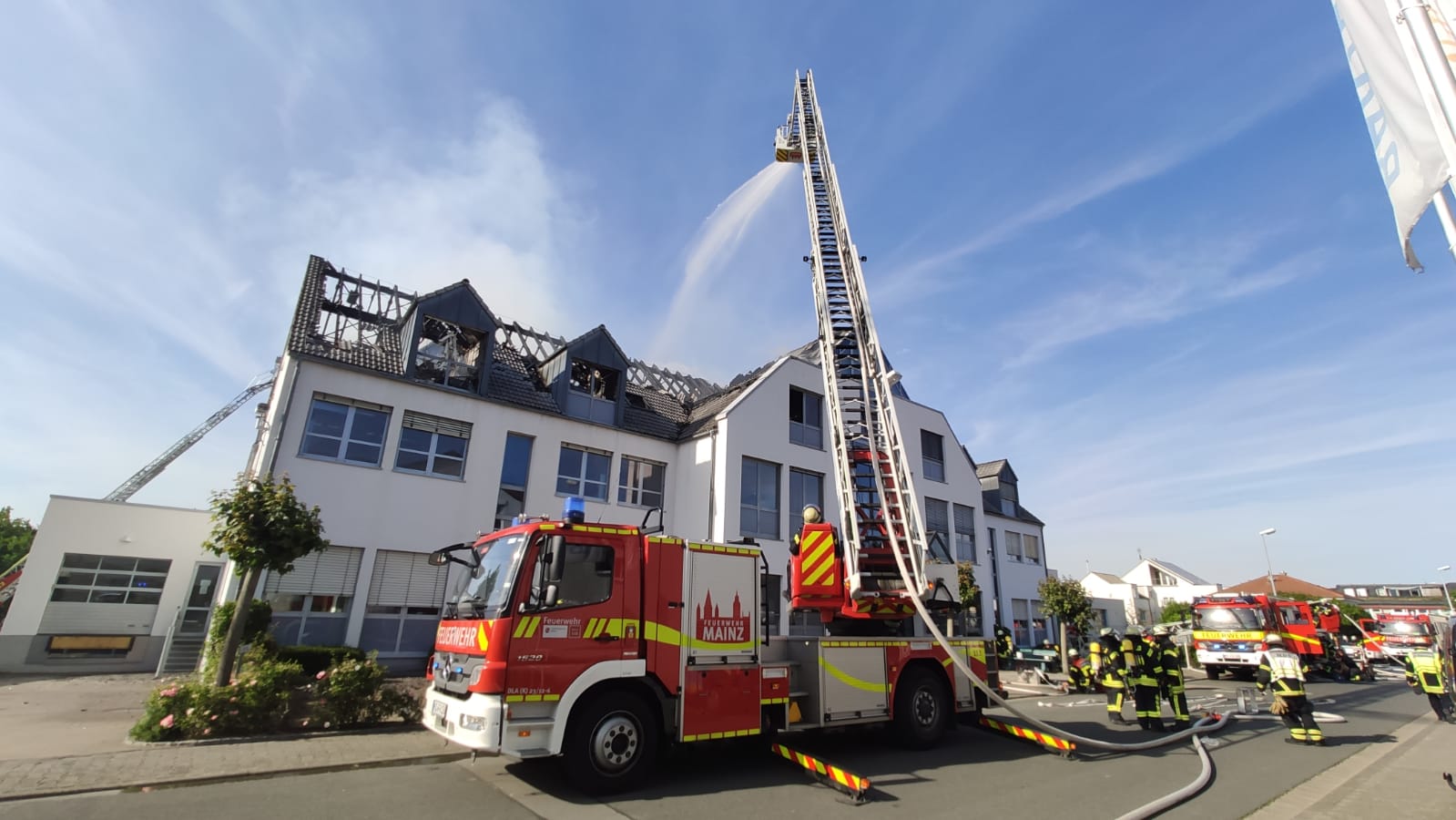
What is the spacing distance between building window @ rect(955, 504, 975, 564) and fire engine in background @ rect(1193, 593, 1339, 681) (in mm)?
7993

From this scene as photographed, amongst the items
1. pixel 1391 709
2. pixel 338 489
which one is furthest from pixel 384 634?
pixel 1391 709

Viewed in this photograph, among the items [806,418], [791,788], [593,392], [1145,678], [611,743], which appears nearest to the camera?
[611,743]

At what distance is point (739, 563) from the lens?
791 cm

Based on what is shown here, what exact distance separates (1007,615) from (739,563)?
24.3m

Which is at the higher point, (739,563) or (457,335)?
(457,335)

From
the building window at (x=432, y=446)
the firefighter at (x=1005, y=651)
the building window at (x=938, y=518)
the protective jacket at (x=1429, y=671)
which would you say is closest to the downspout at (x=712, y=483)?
the building window at (x=432, y=446)

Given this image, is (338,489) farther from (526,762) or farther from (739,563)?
(739,563)

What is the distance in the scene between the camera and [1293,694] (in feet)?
29.8

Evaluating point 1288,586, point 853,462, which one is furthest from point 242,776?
point 1288,586

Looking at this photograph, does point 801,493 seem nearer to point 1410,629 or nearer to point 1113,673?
point 1113,673

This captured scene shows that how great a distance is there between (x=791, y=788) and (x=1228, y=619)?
18324 millimetres

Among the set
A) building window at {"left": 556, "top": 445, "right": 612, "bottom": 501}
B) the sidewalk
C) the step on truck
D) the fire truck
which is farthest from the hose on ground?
building window at {"left": 556, "top": 445, "right": 612, "bottom": 501}

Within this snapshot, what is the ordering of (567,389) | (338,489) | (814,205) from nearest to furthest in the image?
(814,205) → (338,489) → (567,389)

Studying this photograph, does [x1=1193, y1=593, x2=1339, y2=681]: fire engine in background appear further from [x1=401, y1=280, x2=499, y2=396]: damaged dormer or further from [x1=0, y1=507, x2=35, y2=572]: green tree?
[x1=0, y1=507, x2=35, y2=572]: green tree
